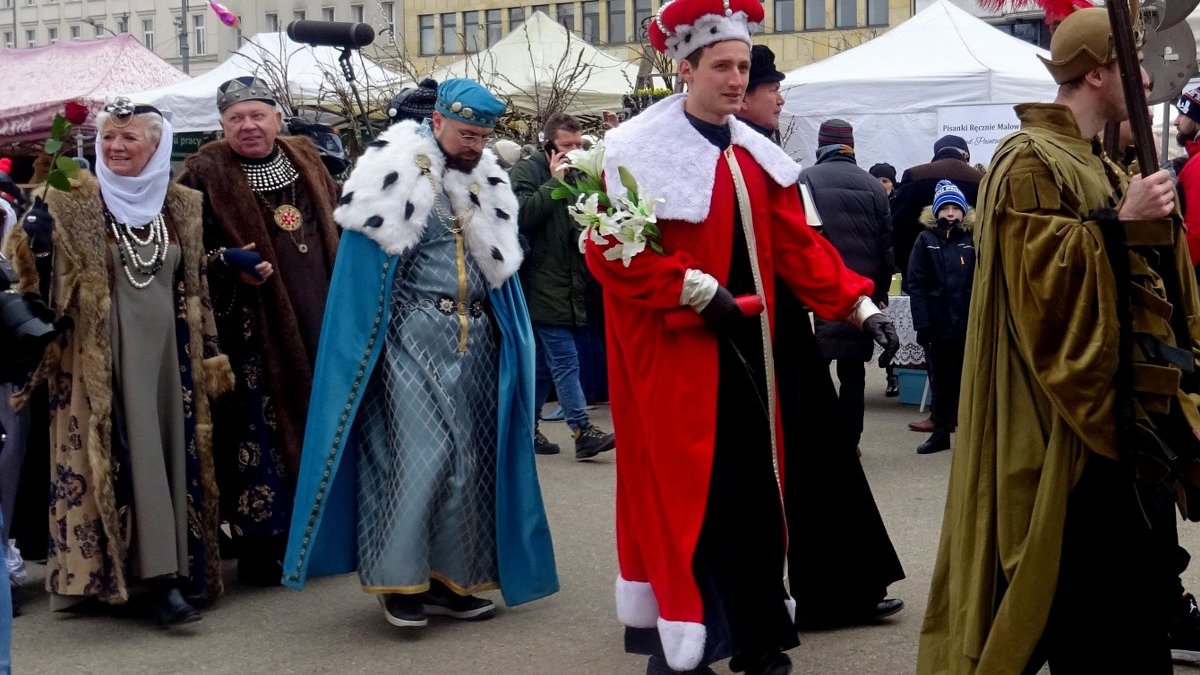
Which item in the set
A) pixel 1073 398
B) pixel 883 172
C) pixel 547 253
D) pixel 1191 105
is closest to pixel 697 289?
pixel 1073 398

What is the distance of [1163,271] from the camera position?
12.4 feet

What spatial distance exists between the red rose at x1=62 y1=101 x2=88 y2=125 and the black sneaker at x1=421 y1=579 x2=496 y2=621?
213 cm

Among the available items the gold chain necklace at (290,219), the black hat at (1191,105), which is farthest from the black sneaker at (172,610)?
the black hat at (1191,105)

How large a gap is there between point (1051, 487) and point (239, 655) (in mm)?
2838

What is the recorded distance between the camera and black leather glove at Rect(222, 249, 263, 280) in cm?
576

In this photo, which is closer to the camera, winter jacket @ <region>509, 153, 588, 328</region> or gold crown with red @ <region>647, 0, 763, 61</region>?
gold crown with red @ <region>647, 0, 763, 61</region>

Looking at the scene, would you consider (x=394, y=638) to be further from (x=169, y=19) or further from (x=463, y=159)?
(x=169, y=19)

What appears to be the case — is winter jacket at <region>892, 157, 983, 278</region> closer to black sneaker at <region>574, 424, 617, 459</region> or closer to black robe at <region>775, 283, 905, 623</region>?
black sneaker at <region>574, 424, 617, 459</region>

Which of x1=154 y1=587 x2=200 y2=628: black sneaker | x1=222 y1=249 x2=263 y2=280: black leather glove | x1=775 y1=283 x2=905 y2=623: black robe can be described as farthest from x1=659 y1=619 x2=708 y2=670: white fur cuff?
x1=222 y1=249 x2=263 y2=280: black leather glove

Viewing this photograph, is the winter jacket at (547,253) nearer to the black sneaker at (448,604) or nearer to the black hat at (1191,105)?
the black sneaker at (448,604)

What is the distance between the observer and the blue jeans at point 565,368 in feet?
28.9

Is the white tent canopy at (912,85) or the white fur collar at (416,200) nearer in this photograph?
the white fur collar at (416,200)

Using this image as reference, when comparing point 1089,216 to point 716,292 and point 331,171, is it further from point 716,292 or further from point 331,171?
point 331,171

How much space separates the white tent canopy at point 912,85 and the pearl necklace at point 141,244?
33.8 ft
